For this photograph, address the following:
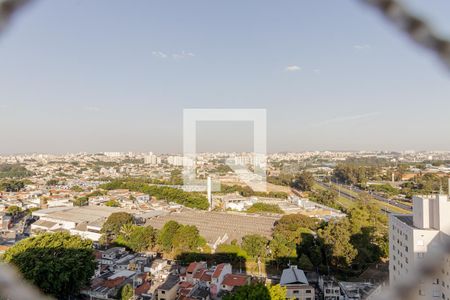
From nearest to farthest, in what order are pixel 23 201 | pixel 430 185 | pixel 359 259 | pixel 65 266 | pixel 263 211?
→ pixel 65 266, pixel 359 259, pixel 263 211, pixel 430 185, pixel 23 201

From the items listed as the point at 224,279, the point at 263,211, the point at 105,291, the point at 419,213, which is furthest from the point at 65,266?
the point at 263,211

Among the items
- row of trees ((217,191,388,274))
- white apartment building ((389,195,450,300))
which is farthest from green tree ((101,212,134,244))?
white apartment building ((389,195,450,300))

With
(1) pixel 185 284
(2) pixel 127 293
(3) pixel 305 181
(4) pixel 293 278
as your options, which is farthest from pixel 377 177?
(2) pixel 127 293

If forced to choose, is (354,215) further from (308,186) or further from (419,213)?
(308,186)

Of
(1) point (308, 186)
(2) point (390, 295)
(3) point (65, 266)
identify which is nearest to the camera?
(2) point (390, 295)

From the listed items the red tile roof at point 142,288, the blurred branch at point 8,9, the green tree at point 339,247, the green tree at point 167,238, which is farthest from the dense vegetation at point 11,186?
the blurred branch at point 8,9

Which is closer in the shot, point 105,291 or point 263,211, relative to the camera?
point 105,291

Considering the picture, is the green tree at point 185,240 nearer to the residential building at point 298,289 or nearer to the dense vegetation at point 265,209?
the residential building at point 298,289
